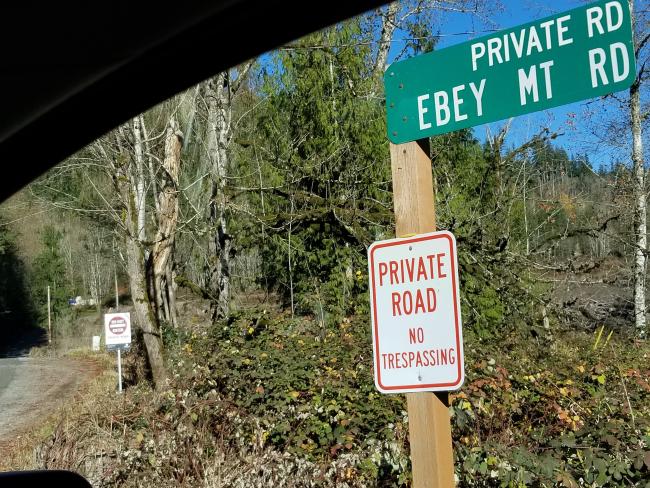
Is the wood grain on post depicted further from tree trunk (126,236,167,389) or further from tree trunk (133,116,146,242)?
tree trunk (126,236,167,389)

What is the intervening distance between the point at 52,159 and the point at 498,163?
528 inches

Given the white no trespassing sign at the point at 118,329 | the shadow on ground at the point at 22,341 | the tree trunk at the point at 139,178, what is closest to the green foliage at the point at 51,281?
the shadow on ground at the point at 22,341

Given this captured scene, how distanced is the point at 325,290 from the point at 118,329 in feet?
22.7

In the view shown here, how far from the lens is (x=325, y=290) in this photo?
14.5 meters

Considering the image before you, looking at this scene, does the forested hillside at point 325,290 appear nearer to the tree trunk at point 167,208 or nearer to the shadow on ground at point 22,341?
the tree trunk at point 167,208

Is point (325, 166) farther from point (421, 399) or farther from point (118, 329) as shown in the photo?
point (421, 399)

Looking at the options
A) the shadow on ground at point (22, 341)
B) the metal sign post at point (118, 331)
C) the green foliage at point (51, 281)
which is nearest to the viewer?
the metal sign post at point (118, 331)

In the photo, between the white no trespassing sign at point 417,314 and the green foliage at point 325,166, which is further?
the green foliage at point 325,166

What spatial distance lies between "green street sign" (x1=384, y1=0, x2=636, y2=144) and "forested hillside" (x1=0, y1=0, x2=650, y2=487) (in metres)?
0.28

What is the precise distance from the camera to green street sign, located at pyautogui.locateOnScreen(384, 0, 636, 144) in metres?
3.05

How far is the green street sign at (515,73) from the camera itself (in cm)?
305

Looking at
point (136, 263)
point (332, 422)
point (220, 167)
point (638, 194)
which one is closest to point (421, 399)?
point (332, 422)

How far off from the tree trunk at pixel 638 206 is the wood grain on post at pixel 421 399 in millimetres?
18467

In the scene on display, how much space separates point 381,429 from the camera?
6227mm
